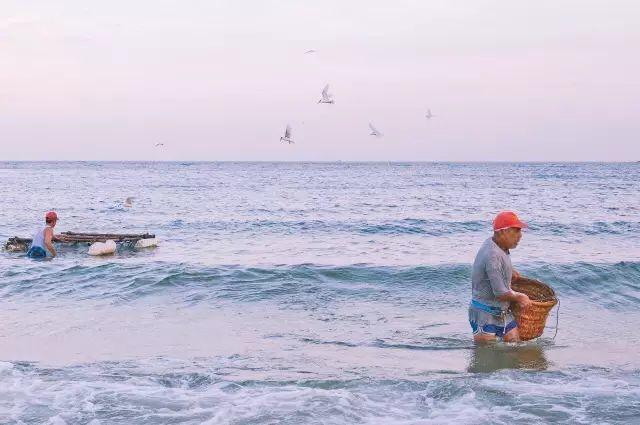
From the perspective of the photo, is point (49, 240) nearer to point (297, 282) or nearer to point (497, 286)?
point (297, 282)

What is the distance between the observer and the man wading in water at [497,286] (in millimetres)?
7652

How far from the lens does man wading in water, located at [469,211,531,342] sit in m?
7.65

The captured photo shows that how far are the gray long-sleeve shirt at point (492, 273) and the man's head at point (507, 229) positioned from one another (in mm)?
106

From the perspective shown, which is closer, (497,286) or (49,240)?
(497,286)

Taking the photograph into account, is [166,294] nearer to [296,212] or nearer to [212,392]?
[212,392]

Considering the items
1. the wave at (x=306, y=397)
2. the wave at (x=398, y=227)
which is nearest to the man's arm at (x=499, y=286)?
the wave at (x=306, y=397)

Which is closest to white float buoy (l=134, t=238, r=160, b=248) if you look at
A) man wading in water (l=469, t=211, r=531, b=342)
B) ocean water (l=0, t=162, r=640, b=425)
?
ocean water (l=0, t=162, r=640, b=425)

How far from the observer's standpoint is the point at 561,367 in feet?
26.2

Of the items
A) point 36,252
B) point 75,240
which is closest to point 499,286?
point 36,252

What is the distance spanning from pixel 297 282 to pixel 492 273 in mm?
6478

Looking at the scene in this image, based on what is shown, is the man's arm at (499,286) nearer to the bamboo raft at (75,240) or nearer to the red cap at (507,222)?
the red cap at (507,222)

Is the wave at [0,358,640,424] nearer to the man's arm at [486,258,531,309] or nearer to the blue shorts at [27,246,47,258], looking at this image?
the man's arm at [486,258,531,309]

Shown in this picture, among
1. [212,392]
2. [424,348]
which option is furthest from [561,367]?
[212,392]

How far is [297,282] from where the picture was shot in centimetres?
1365
